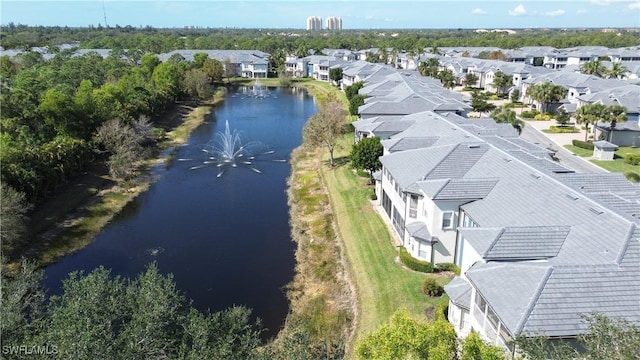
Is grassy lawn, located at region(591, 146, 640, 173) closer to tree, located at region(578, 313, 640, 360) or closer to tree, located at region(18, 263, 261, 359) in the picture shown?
tree, located at region(578, 313, 640, 360)

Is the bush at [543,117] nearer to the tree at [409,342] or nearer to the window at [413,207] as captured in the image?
the window at [413,207]

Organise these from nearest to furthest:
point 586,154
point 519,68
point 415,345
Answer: point 415,345 → point 586,154 → point 519,68

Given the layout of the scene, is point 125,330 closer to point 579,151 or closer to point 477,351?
point 477,351

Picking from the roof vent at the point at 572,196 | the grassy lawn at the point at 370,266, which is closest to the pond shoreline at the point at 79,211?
the grassy lawn at the point at 370,266

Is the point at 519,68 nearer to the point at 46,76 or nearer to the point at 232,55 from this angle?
the point at 232,55

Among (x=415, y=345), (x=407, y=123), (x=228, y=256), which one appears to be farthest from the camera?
(x=407, y=123)

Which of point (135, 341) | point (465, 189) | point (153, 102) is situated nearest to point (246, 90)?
point (153, 102)

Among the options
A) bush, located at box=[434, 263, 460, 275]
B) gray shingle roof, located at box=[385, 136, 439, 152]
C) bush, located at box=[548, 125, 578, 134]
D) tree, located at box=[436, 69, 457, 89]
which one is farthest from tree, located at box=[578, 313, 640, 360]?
tree, located at box=[436, 69, 457, 89]

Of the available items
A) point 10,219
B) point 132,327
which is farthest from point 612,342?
point 10,219
